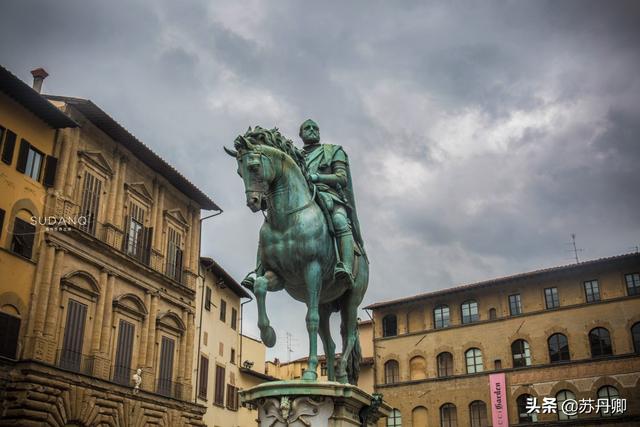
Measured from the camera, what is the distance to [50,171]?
26109 millimetres

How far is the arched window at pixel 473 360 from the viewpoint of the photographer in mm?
44250

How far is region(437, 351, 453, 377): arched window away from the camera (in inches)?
1785

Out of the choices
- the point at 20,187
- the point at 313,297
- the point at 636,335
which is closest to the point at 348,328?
the point at 313,297

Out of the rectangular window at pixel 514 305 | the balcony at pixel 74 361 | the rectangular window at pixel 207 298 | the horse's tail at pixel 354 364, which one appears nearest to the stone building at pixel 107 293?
the balcony at pixel 74 361

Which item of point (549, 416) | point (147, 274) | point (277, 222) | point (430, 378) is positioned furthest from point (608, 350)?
point (277, 222)

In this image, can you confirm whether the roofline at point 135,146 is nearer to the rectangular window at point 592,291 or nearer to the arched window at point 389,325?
the arched window at point 389,325

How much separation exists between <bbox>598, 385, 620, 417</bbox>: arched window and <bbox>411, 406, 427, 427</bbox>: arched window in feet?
36.5

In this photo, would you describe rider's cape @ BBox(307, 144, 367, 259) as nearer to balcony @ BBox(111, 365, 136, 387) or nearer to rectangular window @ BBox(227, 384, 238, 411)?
balcony @ BBox(111, 365, 136, 387)

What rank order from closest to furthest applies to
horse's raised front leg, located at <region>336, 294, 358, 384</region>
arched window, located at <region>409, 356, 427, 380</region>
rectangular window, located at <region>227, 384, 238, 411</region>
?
horse's raised front leg, located at <region>336, 294, 358, 384</region> < rectangular window, located at <region>227, 384, 238, 411</region> < arched window, located at <region>409, 356, 427, 380</region>

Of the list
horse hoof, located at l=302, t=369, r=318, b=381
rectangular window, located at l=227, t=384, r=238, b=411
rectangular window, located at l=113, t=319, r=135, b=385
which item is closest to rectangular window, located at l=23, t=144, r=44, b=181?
rectangular window, located at l=113, t=319, r=135, b=385

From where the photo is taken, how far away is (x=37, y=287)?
24500 mm

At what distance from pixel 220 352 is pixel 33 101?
61.5 feet

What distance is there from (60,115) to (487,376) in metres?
30.3

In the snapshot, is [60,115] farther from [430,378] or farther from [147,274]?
[430,378]
